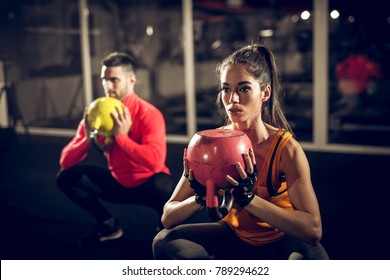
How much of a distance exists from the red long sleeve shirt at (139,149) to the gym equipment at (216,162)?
1095 mm

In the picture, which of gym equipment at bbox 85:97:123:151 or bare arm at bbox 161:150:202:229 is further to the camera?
gym equipment at bbox 85:97:123:151

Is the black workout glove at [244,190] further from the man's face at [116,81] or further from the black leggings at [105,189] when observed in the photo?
the man's face at [116,81]

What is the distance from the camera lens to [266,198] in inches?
58.7

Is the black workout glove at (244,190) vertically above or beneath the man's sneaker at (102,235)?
above

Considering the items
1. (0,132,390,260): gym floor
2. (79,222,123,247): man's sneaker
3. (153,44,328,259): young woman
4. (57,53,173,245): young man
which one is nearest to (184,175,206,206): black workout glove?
(153,44,328,259): young woman

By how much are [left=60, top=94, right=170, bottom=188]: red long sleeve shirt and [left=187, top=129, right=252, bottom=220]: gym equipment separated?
110 cm

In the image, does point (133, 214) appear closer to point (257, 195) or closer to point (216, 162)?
point (257, 195)

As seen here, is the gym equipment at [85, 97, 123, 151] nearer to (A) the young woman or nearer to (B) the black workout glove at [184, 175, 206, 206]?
(A) the young woman

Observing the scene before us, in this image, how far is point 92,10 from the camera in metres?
6.18

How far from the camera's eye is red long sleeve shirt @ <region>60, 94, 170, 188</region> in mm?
2447

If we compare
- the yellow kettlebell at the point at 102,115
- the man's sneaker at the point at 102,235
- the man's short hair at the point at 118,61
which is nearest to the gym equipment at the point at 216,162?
the yellow kettlebell at the point at 102,115

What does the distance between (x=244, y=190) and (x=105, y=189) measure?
4.66 ft

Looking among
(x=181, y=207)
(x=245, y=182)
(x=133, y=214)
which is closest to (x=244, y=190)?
(x=245, y=182)

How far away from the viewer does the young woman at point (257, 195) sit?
1.38 m
